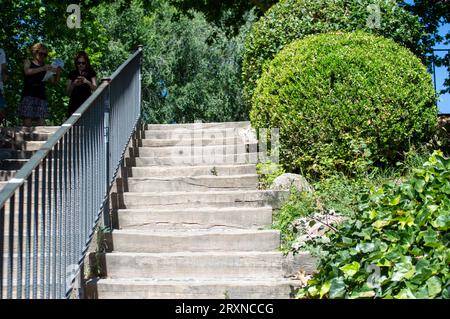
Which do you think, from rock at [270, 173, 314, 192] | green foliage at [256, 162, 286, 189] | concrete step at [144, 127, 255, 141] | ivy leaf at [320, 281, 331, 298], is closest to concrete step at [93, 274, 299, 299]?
ivy leaf at [320, 281, 331, 298]

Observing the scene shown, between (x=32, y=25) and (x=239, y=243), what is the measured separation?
46.3 ft

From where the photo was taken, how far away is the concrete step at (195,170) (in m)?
6.59

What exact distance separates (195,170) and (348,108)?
6.21 feet

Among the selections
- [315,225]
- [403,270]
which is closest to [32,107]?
[315,225]

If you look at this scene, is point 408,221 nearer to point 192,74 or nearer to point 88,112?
point 88,112

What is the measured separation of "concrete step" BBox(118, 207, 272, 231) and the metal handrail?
0.36m

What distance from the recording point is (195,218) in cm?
552

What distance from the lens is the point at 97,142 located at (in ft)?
16.5

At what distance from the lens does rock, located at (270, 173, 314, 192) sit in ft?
18.8

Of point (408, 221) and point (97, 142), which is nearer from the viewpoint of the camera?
point (408, 221)

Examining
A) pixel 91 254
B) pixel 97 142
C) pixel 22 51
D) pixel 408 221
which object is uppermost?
pixel 22 51

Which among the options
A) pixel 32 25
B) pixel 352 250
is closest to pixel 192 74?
pixel 32 25
